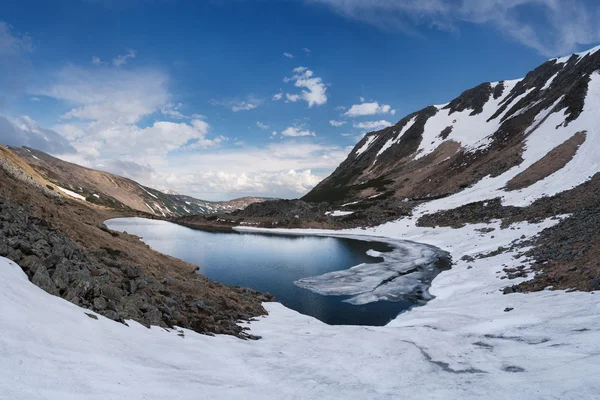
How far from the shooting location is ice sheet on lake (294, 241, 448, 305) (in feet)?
107

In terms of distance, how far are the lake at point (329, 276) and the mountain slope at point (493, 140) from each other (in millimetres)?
34287

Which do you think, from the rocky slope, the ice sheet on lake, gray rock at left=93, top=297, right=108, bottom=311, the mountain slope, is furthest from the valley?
the mountain slope

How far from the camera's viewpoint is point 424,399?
1013cm

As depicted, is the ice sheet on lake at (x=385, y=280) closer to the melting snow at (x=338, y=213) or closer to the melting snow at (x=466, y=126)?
the melting snow at (x=338, y=213)

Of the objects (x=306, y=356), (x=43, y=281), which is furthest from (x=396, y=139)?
(x=43, y=281)

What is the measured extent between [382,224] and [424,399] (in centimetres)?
8223

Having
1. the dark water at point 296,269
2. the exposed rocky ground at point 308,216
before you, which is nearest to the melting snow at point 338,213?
the exposed rocky ground at point 308,216

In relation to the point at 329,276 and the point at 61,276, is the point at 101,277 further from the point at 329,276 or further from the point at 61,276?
the point at 329,276

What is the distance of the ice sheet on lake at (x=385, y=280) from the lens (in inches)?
1289

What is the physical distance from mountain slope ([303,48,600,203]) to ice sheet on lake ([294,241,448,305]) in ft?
99.0

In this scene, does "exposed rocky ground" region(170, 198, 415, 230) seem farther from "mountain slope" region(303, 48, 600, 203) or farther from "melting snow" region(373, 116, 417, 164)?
"melting snow" region(373, 116, 417, 164)

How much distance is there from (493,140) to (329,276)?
317 feet

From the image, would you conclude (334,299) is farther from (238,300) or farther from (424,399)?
(424,399)

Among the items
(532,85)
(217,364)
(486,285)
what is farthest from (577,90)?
(217,364)
